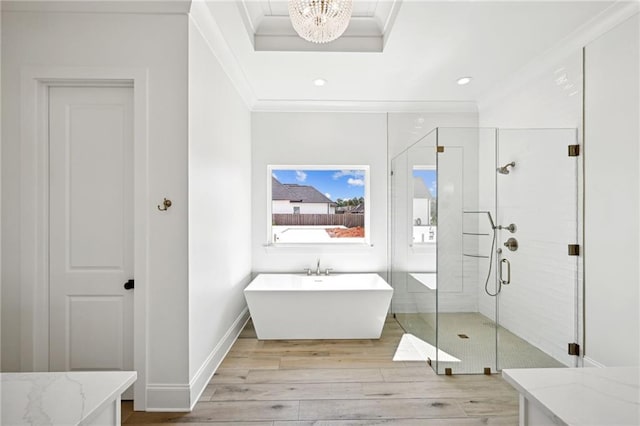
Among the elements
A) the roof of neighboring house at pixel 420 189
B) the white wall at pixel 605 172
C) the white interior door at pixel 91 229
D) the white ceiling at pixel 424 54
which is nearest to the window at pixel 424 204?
the roof of neighboring house at pixel 420 189

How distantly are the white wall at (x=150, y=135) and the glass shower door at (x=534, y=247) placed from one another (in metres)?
2.49

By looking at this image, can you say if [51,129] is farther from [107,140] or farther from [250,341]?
[250,341]

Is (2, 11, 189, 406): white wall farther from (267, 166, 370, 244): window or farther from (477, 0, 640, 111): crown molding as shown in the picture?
(477, 0, 640, 111): crown molding

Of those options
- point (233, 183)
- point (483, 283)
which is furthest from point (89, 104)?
point (483, 283)

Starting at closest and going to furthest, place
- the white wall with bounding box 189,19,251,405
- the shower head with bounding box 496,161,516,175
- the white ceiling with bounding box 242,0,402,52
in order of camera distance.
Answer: the white wall with bounding box 189,19,251,405, the white ceiling with bounding box 242,0,402,52, the shower head with bounding box 496,161,516,175

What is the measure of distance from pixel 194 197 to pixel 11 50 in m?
1.44

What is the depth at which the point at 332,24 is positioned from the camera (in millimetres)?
1852

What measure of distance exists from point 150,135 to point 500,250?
280 cm

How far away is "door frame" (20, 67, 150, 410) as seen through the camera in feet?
6.79

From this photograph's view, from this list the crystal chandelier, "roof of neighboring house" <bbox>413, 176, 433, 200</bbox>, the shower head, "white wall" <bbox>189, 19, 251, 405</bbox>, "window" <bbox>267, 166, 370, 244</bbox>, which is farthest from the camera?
"window" <bbox>267, 166, 370, 244</bbox>

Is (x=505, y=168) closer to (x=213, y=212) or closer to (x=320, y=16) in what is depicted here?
(x=320, y=16)

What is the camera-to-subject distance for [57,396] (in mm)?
832

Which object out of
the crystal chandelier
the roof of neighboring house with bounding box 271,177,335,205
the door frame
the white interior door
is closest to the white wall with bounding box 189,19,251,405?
the door frame

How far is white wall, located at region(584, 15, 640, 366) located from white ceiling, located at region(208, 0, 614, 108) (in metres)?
0.35
